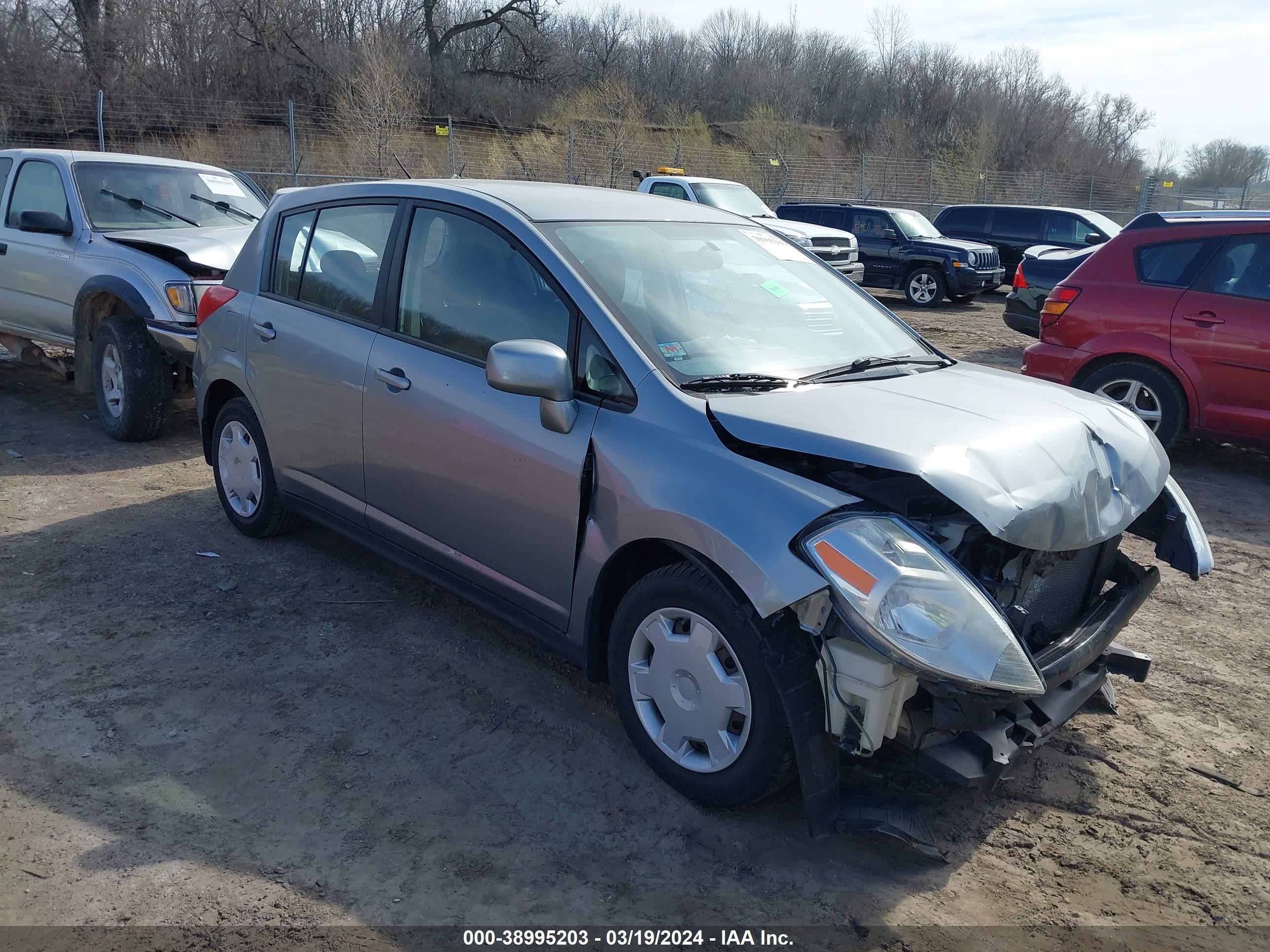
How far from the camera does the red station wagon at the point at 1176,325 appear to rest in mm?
6523

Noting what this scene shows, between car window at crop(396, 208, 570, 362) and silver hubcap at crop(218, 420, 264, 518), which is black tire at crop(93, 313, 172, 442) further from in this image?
car window at crop(396, 208, 570, 362)

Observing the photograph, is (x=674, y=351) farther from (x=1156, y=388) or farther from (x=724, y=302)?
(x=1156, y=388)

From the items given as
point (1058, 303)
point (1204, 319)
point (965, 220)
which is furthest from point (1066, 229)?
point (1204, 319)

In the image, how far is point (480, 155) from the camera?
90.5 ft

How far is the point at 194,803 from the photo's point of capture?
Result: 3.00 metres

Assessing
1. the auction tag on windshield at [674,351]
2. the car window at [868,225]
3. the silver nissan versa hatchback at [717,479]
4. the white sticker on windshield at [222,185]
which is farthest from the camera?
the car window at [868,225]

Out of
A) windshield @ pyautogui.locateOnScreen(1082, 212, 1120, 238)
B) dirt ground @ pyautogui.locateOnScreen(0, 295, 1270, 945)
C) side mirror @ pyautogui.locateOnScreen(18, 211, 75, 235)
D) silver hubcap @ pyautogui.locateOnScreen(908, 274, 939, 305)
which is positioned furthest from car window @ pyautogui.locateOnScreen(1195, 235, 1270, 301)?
windshield @ pyautogui.locateOnScreen(1082, 212, 1120, 238)

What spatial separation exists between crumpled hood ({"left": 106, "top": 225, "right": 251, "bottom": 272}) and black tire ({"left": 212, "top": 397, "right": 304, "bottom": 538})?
2.00 meters

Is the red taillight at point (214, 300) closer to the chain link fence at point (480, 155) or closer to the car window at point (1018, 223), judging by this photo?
the chain link fence at point (480, 155)

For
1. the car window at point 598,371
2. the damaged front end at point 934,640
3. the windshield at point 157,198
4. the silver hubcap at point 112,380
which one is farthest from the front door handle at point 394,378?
the windshield at point 157,198

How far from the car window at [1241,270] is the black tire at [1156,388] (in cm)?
64

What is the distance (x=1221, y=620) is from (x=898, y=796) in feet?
8.63

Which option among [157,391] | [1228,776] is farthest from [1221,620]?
[157,391]

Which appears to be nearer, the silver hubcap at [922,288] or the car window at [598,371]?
the car window at [598,371]
